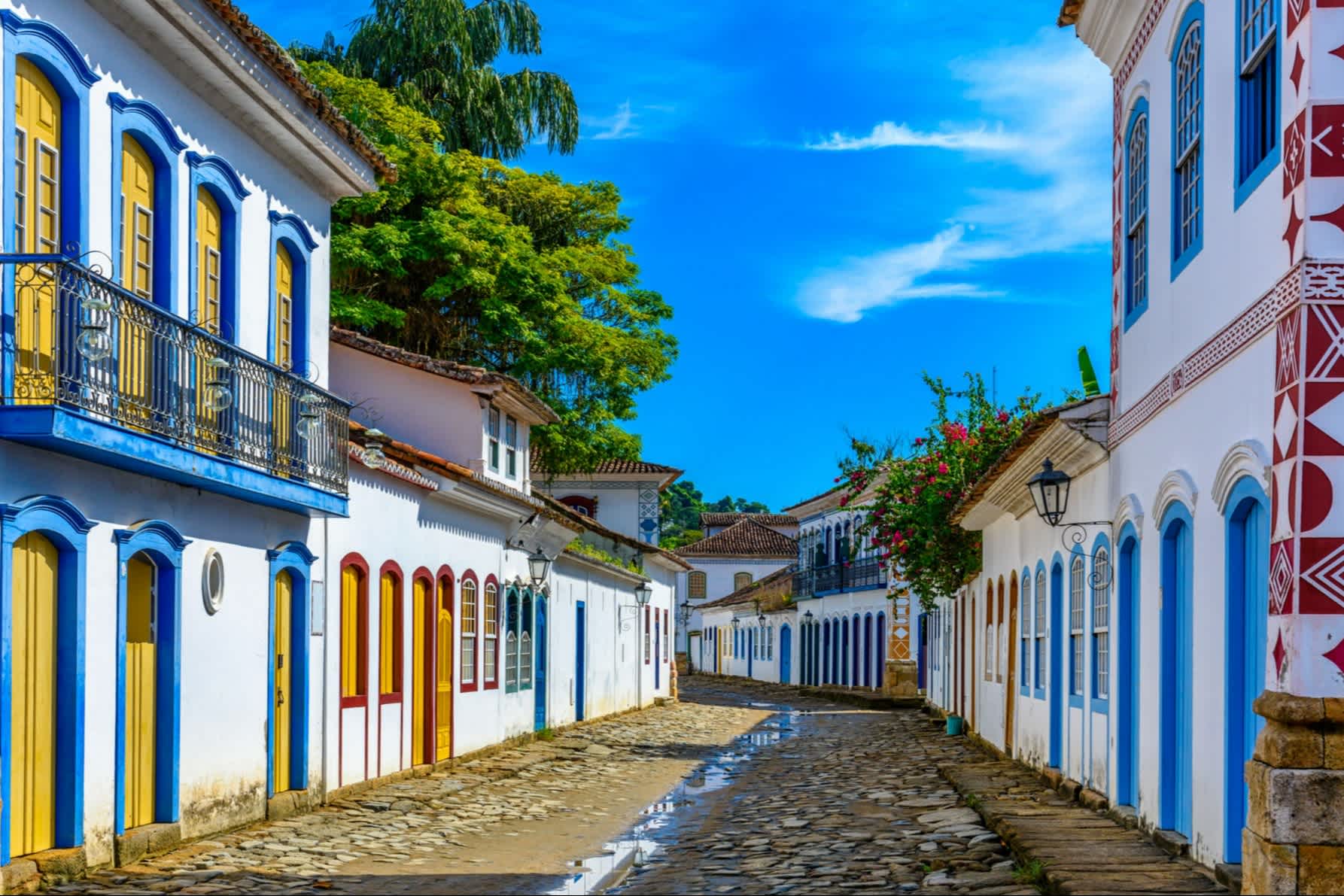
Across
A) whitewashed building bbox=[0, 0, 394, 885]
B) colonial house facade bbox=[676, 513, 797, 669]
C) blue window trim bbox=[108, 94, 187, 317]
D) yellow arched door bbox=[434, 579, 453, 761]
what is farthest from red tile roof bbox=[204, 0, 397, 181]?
colonial house facade bbox=[676, 513, 797, 669]

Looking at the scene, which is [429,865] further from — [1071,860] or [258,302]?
[258,302]

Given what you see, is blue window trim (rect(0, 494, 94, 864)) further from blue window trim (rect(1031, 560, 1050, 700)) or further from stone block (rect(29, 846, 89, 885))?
blue window trim (rect(1031, 560, 1050, 700))

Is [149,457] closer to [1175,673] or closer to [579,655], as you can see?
[1175,673]

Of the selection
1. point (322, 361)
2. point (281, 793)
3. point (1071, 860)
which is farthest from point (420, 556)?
point (1071, 860)

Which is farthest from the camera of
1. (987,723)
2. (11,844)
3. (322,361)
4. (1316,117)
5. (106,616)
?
(987,723)

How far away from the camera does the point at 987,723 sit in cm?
2342

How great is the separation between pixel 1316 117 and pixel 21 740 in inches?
312

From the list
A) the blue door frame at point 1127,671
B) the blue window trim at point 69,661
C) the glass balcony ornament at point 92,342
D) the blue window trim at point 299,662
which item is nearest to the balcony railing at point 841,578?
the blue window trim at point 299,662

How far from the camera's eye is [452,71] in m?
40.6

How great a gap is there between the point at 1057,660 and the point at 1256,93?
9091mm

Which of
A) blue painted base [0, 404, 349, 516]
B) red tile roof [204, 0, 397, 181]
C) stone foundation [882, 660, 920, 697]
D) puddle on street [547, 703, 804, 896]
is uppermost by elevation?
red tile roof [204, 0, 397, 181]

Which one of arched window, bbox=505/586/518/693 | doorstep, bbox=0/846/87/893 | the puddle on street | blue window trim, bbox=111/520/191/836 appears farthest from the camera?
arched window, bbox=505/586/518/693

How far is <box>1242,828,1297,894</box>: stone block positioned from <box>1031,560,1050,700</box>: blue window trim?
10.3m

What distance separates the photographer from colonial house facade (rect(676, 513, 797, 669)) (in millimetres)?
76625
